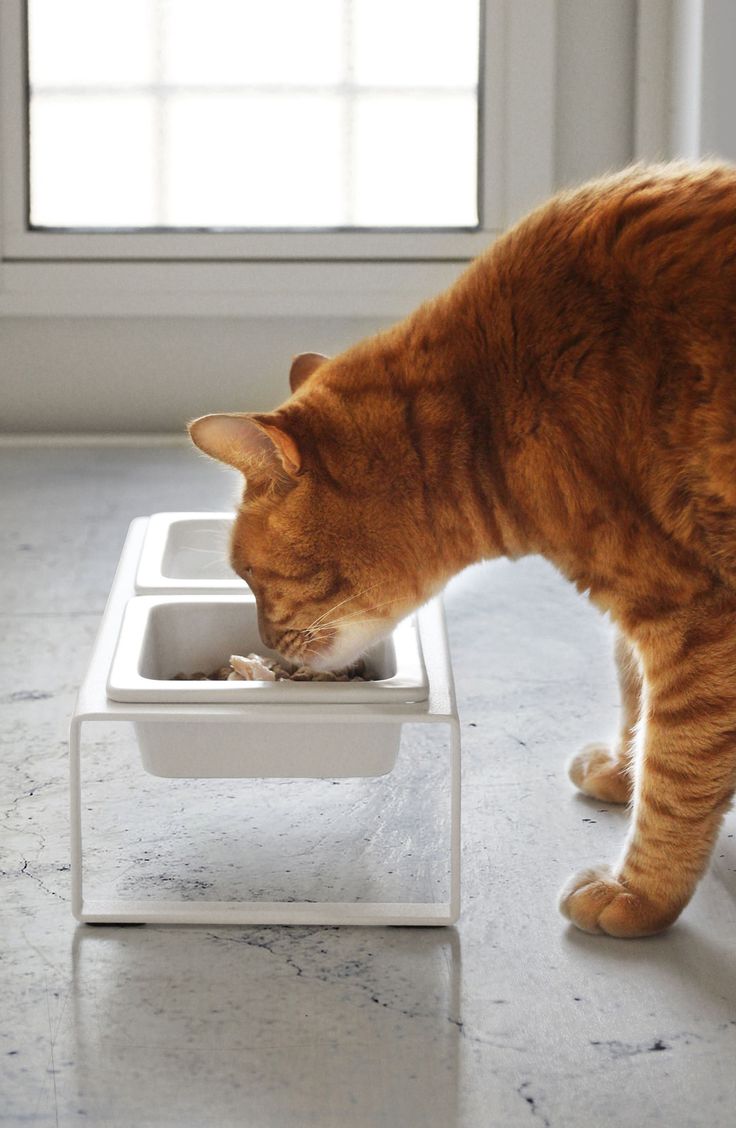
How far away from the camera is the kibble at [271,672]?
1606 millimetres

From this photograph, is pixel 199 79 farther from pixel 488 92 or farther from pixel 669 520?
pixel 669 520

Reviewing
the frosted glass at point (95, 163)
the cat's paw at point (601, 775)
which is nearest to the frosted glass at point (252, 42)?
the frosted glass at point (95, 163)

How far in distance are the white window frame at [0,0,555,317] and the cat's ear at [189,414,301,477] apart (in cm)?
252

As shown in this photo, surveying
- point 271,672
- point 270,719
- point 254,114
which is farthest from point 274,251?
point 270,719

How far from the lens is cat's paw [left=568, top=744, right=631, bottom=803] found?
6.08 feet

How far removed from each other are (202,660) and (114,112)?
107 inches

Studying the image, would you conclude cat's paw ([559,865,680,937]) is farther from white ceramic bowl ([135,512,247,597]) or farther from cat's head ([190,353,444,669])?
white ceramic bowl ([135,512,247,597])

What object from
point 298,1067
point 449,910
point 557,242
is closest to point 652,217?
point 557,242

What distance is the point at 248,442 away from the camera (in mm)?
1471

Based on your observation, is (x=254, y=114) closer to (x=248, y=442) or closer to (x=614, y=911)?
(x=248, y=442)

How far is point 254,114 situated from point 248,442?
2.85 meters

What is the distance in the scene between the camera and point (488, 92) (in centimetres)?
393

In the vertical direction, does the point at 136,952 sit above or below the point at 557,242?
below

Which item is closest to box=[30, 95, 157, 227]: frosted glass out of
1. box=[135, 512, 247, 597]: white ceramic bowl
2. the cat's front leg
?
box=[135, 512, 247, 597]: white ceramic bowl
